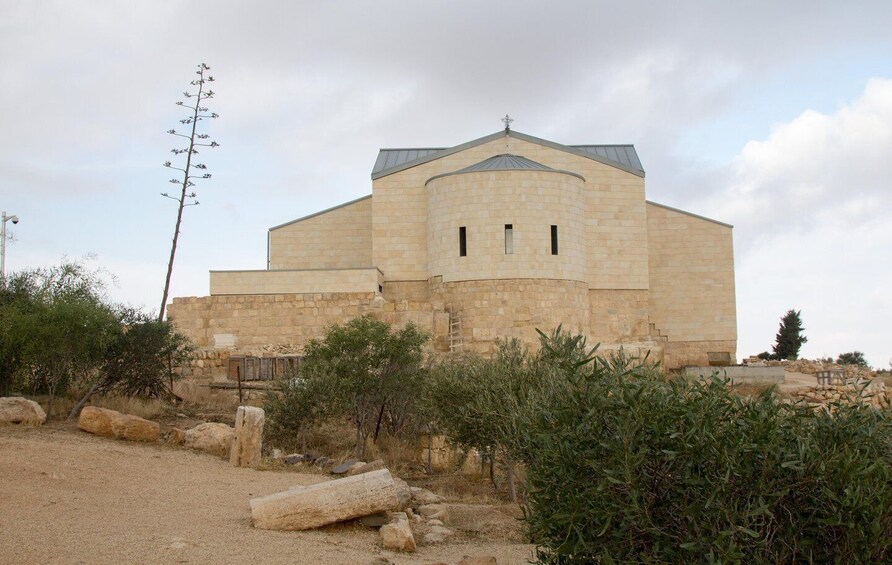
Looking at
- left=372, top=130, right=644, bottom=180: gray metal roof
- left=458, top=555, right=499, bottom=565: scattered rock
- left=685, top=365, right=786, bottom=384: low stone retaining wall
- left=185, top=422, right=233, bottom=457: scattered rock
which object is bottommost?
left=458, top=555, right=499, bottom=565: scattered rock

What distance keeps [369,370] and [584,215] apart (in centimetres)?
1199

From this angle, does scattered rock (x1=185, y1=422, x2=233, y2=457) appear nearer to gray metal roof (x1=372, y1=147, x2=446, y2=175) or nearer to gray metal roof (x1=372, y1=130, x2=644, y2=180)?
gray metal roof (x1=372, y1=130, x2=644, y2=180)

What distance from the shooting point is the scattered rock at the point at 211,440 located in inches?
571

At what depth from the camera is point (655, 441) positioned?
6426mm

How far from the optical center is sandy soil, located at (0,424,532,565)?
8.16 metres

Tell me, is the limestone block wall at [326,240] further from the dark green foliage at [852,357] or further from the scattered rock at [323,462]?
the dark green foliage at [852,357]

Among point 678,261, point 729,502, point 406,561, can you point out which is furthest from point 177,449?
point 678,261

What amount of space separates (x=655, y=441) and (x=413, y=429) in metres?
11.8

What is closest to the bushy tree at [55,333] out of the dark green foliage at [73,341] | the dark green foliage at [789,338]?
the dark green foliage at [73,341]

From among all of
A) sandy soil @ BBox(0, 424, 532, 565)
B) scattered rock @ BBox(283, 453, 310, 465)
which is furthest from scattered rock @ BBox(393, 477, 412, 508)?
scattered rock @ BBox(283, 453, 310, 465)

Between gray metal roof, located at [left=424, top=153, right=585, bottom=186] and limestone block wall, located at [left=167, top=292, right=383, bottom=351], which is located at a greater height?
gray metal roof, located at [left=424, top=153, right=585, bottom=186]

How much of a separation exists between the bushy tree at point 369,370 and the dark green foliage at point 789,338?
101 feet

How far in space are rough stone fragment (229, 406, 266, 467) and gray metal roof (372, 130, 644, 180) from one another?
15.2m

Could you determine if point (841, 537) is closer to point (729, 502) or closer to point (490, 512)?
point (729, 502)
